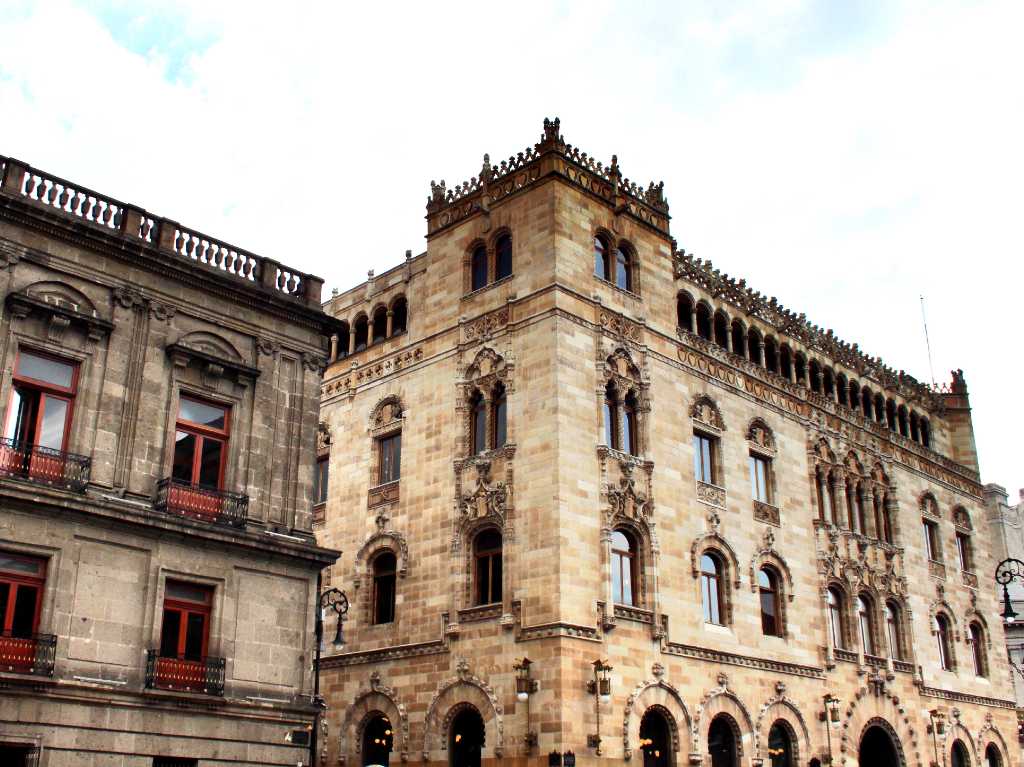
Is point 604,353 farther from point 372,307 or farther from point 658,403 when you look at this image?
point 372,307

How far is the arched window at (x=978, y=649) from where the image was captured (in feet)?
157

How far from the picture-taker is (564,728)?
95.3ft

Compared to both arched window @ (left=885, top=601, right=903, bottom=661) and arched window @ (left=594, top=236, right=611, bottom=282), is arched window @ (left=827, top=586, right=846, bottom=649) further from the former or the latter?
arched window @ (left=594, top=236, right=611, bottom=282)

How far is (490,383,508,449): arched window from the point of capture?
34.4m

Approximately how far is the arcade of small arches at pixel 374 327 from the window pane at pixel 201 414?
13.6 m

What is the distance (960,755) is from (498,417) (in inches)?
965

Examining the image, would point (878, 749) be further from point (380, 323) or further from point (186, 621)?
point (186, 621)

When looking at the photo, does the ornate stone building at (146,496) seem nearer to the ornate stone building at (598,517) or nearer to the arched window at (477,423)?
the ornate stone building at (598,517)

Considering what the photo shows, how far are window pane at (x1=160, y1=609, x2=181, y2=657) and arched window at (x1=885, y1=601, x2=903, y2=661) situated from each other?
1127 inches

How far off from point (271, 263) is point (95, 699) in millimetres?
10728

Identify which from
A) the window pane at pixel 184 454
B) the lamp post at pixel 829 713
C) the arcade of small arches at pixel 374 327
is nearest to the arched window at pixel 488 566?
the arcade of small arches at pixel 374 327

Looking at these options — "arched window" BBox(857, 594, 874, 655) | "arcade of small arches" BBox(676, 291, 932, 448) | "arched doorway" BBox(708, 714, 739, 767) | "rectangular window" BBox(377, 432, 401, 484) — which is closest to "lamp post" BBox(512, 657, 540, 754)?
"arched doorway" BBox(708, 714, 739, 767)

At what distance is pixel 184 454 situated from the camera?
24.5 metres

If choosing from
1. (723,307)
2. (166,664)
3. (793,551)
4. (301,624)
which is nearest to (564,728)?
(301,624)
